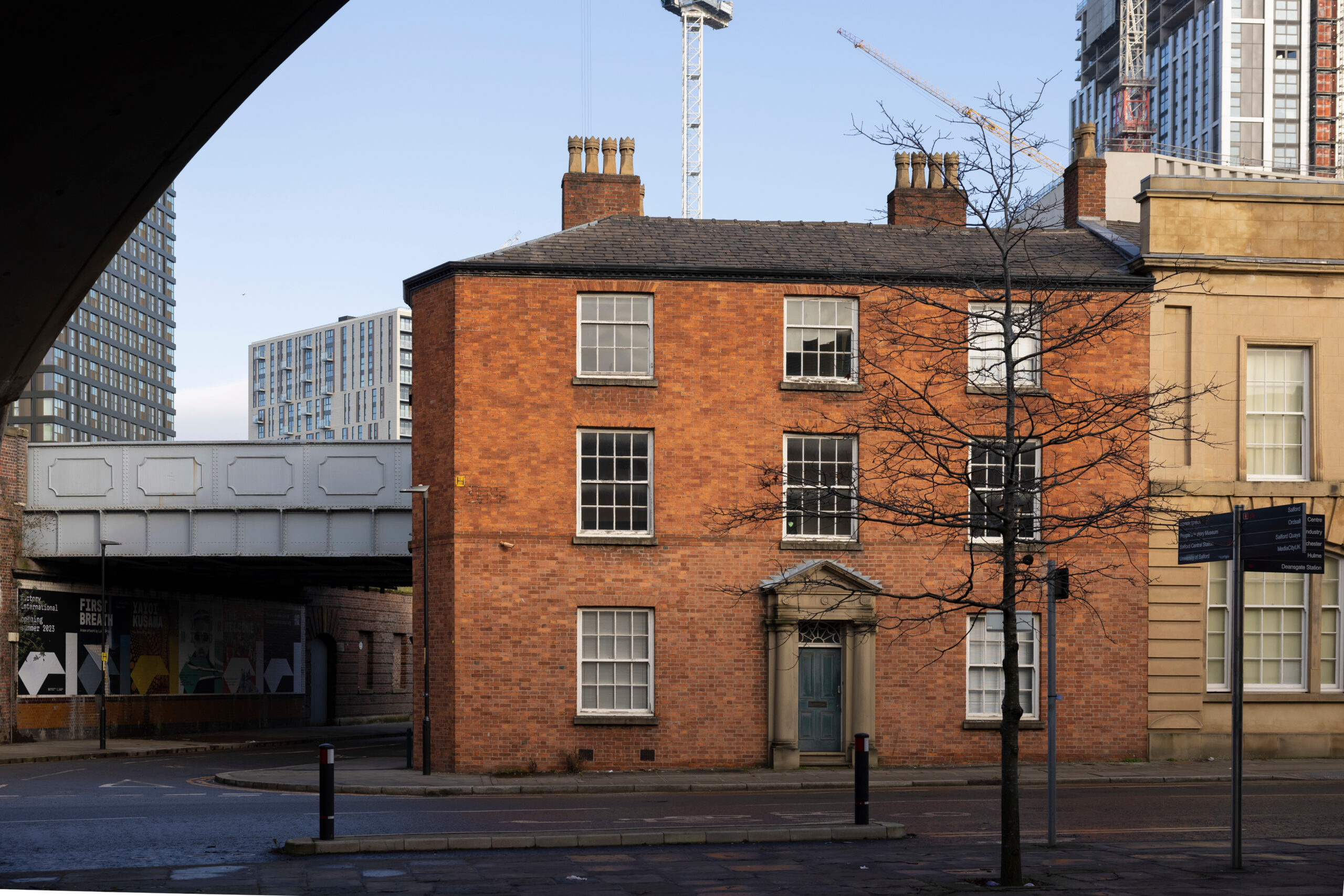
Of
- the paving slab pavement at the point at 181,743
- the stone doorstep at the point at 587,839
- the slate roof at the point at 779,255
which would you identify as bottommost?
the paving slab pavement at the point at 181,743

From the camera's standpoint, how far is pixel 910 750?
85.7 ft

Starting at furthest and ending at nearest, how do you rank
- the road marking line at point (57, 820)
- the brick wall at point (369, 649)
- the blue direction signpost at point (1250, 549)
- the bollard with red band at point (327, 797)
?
1. the brick wall at point (369, 649)
2. the road marking line at point (57, 820)
3. the bollard with red band at point (327, 797)
4. the blue direction signpost at point (1250, 549)

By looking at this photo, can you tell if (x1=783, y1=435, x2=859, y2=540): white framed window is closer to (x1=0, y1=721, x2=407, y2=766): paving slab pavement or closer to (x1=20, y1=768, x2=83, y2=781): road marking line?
(x1=20, y1=768, x2=83, y2=781): road marking line

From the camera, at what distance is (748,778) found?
941 inches

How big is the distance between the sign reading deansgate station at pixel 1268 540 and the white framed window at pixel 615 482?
13.6 m

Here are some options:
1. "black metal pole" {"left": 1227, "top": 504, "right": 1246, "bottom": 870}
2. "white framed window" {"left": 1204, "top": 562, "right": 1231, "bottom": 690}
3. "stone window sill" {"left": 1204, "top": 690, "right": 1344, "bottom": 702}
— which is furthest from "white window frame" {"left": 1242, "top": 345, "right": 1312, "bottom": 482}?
"black metal pole" {"left": 1227, "top": 504, "right": 1246, "bottom": 870}

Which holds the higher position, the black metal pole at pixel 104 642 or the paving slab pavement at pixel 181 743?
the black metal pole at pixel 104 642

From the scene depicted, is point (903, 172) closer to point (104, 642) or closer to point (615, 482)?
point (615, 482)

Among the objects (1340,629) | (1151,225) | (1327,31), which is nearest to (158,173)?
(1151,225)

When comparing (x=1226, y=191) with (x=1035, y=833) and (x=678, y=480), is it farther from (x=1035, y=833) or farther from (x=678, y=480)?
(x=1035, y=833)

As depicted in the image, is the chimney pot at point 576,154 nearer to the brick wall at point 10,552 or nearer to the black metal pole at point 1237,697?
the brick wall at point 10,552

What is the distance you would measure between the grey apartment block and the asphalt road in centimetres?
12892

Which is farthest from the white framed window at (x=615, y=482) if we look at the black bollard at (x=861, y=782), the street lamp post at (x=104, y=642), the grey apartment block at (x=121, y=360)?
the grey apartment block at (x=121, y=360)

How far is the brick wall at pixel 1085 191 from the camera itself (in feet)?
107
